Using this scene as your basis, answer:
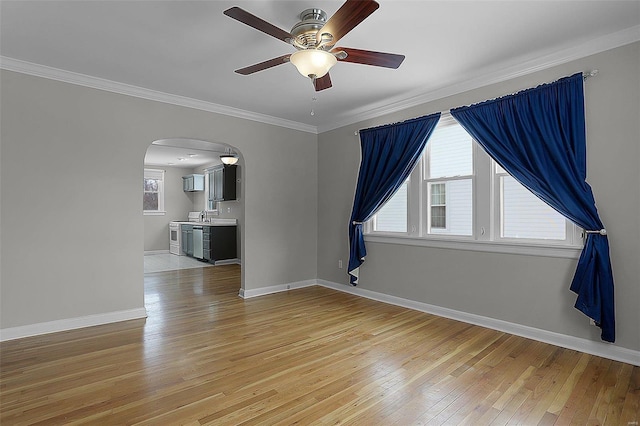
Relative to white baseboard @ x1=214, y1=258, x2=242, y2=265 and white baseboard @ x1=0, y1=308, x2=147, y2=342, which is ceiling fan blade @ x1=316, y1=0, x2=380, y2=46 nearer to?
white baseboard @ x1=0, y1=308, x2=147, y2=342

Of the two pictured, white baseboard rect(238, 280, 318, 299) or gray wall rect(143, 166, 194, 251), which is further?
gray wall rect(143, 166, 194, 251)

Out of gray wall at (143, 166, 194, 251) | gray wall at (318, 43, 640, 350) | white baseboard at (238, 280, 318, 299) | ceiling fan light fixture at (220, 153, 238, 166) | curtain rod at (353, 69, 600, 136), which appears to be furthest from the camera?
gray wall at (143, 166, 194, 251)

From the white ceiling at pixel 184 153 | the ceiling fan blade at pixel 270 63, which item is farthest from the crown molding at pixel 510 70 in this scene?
the white ceiling at pixel 184 153

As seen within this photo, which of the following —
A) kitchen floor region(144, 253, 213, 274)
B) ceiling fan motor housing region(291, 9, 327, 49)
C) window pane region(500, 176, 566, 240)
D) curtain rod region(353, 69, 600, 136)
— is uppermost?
ceiling fan motor housing region(291, 9, 327, 49)

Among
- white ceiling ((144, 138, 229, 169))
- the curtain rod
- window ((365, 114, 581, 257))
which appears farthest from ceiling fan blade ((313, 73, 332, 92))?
white ceiling ((144, 138, 229, 169))

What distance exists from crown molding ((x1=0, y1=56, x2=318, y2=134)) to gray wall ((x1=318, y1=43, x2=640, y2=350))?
189cm

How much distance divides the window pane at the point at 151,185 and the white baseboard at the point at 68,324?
673 cm

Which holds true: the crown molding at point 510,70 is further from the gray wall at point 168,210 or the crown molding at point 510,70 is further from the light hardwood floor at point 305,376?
the gray wall at point 168,210

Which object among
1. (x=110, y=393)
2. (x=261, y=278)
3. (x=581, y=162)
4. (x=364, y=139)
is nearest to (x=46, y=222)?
(x=110, y=393)

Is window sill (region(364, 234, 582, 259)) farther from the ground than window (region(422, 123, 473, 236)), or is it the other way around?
window (region(422, 123, 473, 236))

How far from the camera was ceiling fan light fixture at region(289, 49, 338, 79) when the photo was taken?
2379 mm

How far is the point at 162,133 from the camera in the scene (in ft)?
14.0

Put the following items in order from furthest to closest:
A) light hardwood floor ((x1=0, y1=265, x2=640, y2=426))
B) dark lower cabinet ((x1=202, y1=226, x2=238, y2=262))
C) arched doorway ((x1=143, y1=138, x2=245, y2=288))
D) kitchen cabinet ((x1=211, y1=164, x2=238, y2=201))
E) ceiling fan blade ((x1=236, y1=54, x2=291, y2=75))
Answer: arched doorway ((x1=143, y1=138, x2=245, y2=288)) → kitchen cabinet ((x1=211, y1=164, x2=238, y2=201)) → dark lower cabinet ((x1=202, y1=226, x2=238, y2=262)) → ceiling fan blade ((x1=236, y1=54, x2=291, y2=75)) → light hardwood floor ((x1=0, y1=265, x2=640, y2=426))

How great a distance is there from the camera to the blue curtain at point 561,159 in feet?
9.30
